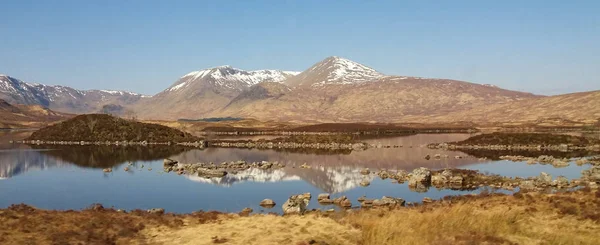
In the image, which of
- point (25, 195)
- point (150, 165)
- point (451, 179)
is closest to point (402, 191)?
point (451, 179)

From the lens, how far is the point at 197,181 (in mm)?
52844

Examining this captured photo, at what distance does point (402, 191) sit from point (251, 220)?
79.1 feet

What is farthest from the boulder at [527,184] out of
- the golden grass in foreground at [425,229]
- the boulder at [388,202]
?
the golden grass in foreground at [425,229]

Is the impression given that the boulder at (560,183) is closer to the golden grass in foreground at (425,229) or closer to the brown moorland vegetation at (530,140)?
the golden grass in foreground at (425,229)

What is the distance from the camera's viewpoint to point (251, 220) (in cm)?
2372

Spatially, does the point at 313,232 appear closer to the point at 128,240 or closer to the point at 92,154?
the point at 128,240

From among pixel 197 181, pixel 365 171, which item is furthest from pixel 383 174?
pixel 197 181

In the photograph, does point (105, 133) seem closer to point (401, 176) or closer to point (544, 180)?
point (401, 176)

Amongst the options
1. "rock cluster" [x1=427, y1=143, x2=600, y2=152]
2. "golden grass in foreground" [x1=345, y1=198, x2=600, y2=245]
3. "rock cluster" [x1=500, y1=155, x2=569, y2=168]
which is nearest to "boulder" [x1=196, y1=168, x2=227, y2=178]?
"golden grass in foreground" [x1=345, y1=198, x2=600, y2=245]

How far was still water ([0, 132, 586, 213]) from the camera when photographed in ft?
132

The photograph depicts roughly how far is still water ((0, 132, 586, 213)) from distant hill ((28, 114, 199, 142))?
36.7 meters

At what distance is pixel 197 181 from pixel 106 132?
79.6 metres

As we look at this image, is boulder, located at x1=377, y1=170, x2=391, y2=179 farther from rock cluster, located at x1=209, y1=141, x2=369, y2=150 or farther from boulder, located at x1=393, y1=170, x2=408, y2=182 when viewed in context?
rock cluster, located at x1=209, y1=141, x2=369, y2=150

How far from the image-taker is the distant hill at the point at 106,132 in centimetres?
12062
